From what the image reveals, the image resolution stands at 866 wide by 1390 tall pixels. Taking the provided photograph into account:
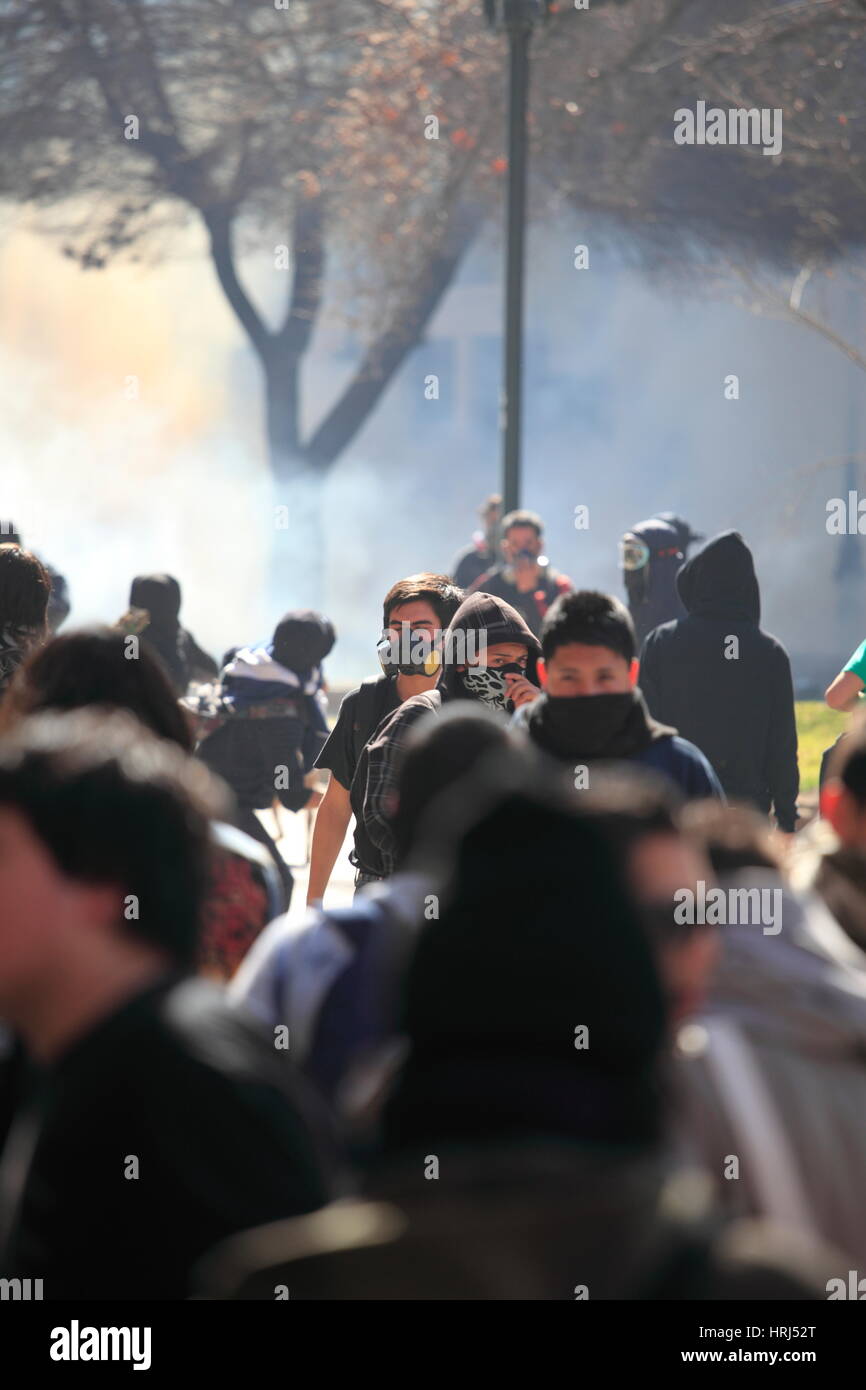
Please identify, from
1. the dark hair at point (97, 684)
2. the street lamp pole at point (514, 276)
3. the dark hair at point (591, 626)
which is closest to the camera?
the dark hair at point (97, 684)

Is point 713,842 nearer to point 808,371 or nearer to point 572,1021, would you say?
point 572,1021

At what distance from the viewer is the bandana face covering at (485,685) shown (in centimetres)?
464

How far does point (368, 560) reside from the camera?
26.6m

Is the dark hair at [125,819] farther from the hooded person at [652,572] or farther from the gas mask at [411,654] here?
the hooded person at [652,572]

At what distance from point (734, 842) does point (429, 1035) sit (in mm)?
1051

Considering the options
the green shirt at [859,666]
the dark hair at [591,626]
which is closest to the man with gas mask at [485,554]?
the green shirt at [859,666]

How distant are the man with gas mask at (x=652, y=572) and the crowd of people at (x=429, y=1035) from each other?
507 centimetres

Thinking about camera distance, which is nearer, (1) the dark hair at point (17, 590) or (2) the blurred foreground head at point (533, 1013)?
(2) the blurred foreground head at point (533, 1013)

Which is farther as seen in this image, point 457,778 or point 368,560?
point 368,560

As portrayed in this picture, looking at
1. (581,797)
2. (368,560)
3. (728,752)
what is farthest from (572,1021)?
(368,560)

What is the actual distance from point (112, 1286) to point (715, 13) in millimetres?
17223
